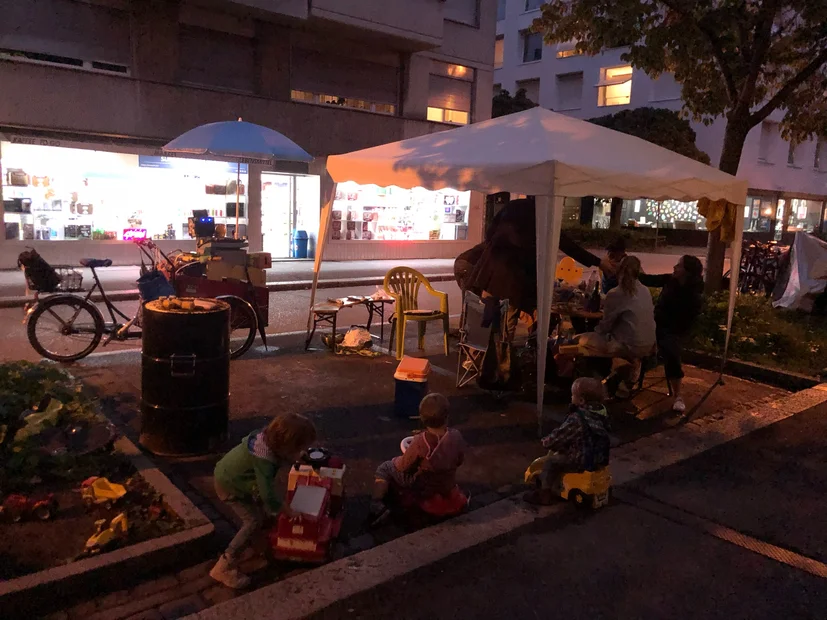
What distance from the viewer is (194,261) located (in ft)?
26.4

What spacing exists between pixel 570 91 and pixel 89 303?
125 feet

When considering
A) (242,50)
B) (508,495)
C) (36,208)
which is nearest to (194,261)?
(508,495)

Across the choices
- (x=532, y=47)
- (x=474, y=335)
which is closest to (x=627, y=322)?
(x=474, y=335)

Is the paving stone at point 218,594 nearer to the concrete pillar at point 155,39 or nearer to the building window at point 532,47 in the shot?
the concrete pillar at point 155,39

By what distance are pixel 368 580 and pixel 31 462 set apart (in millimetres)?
2201

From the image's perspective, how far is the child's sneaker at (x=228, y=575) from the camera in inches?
137

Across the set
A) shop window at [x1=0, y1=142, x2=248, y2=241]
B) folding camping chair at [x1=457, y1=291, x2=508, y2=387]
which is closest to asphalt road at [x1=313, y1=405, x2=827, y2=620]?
folding camping chair at [x1=457, y1=291, x2=508, y2=387]

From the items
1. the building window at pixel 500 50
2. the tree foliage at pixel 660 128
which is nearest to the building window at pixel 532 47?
the building window at pixel 500 50

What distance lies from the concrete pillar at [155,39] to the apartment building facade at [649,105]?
79.0 ft

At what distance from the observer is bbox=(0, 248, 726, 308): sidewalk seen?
12.4 m

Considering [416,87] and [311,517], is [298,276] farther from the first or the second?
[311,517]

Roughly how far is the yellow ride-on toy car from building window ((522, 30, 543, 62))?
4071cm

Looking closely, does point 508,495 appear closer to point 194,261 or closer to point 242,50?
point 194,261

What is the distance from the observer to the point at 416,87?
811 inches
